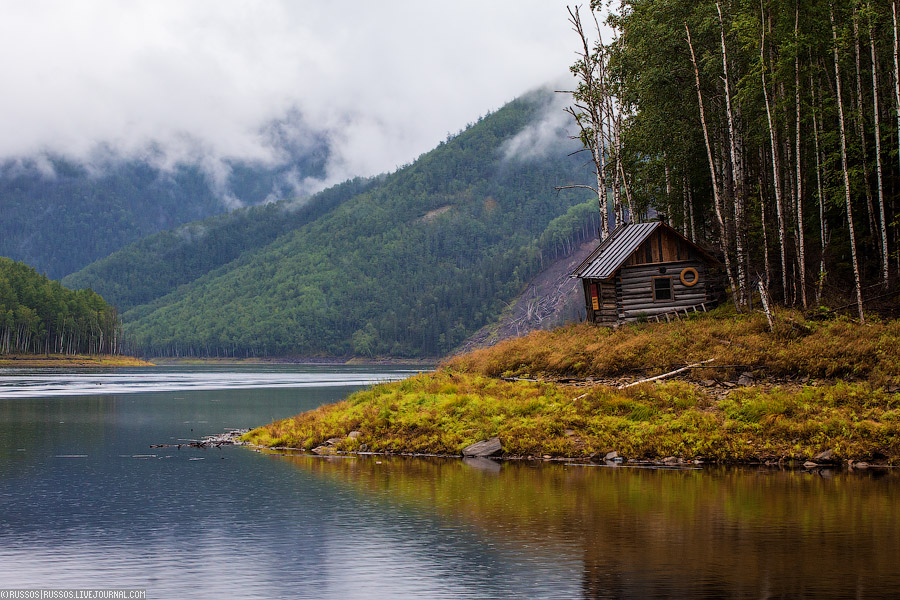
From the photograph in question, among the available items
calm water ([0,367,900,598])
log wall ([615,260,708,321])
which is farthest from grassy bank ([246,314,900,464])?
log wall ([615,260,708,321])

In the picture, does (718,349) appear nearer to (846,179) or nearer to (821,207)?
(846,179)

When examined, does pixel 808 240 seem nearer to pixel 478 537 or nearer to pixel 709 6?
pixel 709 6

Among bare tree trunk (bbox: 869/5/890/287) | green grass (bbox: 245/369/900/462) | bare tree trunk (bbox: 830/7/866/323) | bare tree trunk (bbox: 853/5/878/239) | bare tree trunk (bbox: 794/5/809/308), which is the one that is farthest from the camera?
bare tree trunk (bbox: 794/5/809/308)

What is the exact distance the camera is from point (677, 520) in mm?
22203

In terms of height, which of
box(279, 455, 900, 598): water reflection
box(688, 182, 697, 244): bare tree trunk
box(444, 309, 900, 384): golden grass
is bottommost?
box(279, 455, 900, 598): water reflection

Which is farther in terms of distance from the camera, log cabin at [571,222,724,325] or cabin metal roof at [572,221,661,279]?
cabin metal roof at [572,221,661,279]

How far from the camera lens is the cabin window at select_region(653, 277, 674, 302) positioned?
4994 cm

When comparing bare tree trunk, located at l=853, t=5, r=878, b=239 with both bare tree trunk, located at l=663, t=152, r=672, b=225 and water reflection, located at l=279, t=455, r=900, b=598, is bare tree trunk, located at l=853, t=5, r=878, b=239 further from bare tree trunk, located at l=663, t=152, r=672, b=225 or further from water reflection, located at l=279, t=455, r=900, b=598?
water reflection, located at l=279, t=455, r=900, b=598

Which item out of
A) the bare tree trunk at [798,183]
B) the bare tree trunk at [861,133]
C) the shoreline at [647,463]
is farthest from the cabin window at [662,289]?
the shoreline at [647,463]

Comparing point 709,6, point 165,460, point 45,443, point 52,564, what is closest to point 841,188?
point 709,6

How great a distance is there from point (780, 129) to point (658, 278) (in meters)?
10.6

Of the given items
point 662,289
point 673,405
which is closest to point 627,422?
point 673,405

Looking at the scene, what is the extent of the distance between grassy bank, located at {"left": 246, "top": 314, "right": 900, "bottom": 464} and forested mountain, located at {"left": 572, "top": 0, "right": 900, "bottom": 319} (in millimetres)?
4352

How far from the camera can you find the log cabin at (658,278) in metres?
49.7
